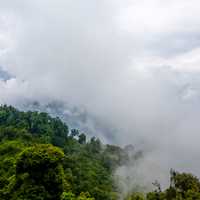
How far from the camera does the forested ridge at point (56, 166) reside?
1273 inches

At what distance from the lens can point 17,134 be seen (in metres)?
88.0

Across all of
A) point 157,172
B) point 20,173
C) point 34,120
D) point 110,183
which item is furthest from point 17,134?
point 157,172

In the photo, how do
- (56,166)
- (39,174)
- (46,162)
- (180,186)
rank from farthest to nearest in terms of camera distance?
(180,186) → (56,166) → (46,162) → (39,174)

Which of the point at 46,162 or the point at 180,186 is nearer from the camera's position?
the point at 46,162

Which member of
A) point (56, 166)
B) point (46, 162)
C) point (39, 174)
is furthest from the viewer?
point (56, 166)

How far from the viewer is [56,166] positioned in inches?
1299

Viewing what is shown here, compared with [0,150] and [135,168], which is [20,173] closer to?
[0,150]

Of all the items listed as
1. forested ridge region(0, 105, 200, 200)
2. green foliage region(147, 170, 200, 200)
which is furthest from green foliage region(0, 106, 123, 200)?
green foliage region(147, 170, 200, 200)

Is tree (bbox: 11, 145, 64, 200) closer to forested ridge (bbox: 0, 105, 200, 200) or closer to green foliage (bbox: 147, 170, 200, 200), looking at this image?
forested ridge (bbox: 0, 105, 200, 200)

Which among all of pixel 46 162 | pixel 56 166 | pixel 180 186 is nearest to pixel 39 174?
pixel 46 162

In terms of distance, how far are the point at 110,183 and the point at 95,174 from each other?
23.9 feet

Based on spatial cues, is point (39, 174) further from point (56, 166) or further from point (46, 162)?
point (56, 166)

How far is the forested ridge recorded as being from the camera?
32.3m

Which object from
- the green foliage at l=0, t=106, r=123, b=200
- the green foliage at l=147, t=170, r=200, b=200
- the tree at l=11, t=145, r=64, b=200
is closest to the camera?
the tree at l=11, t=145, r=64, b=200
